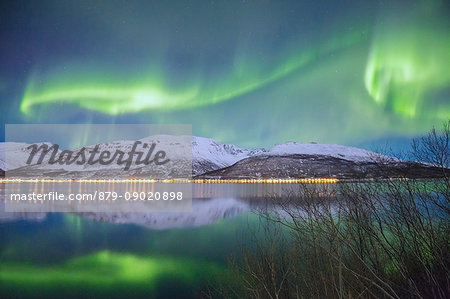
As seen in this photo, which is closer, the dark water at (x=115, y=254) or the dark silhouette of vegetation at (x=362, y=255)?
the dark silhouette of vegetation at (x=362, y=255)

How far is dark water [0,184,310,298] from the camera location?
1098 cm

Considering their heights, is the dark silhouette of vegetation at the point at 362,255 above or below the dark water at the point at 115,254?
above

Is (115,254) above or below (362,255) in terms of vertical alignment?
below

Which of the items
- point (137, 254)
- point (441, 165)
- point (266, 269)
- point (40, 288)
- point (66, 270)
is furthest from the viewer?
point (137, 254)

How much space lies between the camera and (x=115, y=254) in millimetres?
15469

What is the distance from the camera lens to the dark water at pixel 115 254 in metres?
11.0

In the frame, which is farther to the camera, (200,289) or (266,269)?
(200,289)

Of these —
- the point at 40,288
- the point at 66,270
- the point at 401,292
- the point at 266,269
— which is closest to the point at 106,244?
the point at 66,270

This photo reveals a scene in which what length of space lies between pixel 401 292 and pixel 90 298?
32.7ft

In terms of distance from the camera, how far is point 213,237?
62.1ft

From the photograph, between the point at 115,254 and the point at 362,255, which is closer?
the point at 362,255

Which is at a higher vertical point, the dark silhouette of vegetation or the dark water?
the dark silhouette of vegetation

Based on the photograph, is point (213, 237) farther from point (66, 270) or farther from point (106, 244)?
point (66, 270)

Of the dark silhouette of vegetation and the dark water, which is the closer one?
the dark silhouette of vegetation
